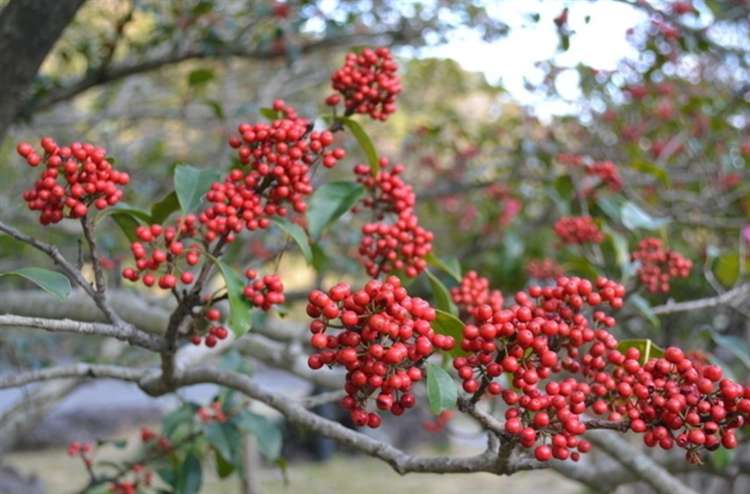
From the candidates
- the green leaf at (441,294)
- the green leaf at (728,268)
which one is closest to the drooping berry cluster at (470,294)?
the green leaf at (441,294)

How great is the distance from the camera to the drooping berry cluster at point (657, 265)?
7.45ft

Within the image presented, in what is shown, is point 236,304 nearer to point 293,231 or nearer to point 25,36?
point 293,231

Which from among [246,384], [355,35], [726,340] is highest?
[246,384]

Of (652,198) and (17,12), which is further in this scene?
(652,198)

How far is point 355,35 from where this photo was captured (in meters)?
3.76

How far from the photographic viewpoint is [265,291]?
58.4 inches

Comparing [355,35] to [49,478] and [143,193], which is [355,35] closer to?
[143,193]

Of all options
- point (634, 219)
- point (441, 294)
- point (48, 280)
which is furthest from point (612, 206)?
point (48, 280)

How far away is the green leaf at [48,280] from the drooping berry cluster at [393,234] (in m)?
0.65

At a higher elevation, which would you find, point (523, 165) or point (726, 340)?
point (726, 340)

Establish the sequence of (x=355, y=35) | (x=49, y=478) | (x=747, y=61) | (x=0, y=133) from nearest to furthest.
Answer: (x=0, y=133) → (x=747, y=61) → (x=355, y=35) → (x=49, y=478)

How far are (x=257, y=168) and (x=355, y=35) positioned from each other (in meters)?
2.43

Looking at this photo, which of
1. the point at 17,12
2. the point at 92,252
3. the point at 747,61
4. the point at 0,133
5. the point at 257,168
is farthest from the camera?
the point at 747,61

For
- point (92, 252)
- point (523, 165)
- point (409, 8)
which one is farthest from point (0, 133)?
point (523, 165)
